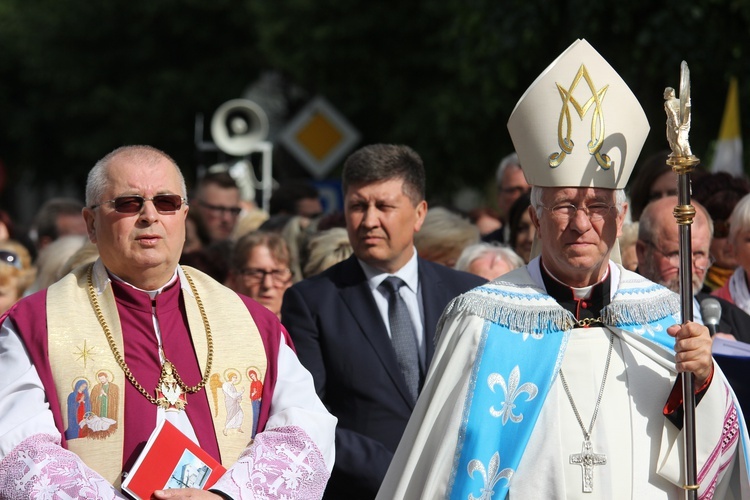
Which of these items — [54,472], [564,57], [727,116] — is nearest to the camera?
[54,472]

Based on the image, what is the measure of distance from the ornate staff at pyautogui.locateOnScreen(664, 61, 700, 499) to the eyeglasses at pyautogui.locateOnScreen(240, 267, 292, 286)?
2835mm

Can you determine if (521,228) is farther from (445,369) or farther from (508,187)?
(445,369)

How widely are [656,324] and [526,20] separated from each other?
7.55m

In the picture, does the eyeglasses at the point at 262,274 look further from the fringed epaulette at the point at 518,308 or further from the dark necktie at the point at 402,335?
the fringed epaulette at the point at 518,308

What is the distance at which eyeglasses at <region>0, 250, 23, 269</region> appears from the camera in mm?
7283

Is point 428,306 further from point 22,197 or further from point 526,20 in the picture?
point 22,197

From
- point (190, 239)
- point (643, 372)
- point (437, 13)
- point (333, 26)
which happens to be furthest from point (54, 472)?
point (333, 26)

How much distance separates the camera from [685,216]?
4.87m

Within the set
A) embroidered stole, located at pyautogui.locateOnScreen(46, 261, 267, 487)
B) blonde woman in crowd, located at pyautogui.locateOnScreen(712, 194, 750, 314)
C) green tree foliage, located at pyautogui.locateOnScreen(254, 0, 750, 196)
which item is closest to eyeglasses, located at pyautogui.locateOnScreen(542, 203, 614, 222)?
embroidered stole, located at pyautogui.locateOnScreen(46, 261, 267, 487)

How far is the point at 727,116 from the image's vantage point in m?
11.0

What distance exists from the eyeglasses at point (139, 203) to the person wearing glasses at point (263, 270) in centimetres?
237

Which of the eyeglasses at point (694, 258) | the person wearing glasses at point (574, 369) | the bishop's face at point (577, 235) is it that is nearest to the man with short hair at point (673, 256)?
the eyeglasses at point (694, 258)

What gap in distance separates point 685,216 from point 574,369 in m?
0.64

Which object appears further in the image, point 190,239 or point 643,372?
point 190,239
